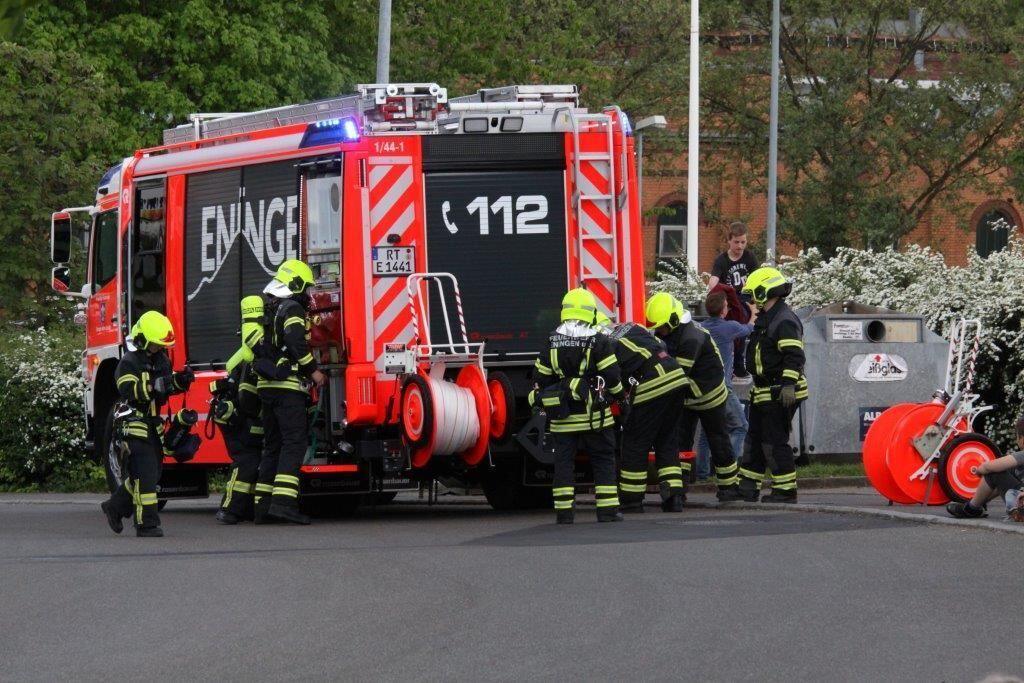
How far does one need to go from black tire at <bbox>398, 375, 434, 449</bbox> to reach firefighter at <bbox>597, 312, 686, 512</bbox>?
1344 millimetres

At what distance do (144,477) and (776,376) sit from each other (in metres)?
4.76

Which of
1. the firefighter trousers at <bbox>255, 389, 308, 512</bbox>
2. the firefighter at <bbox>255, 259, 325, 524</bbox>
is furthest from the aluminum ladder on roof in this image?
the firefighter trousers at <bbox>255, 389, 308, 512</bbox>

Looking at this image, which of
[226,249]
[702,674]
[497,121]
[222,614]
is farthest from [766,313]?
[702,674]

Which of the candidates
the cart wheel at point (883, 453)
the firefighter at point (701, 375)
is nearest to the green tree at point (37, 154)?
the firefighter at point (701, 375)

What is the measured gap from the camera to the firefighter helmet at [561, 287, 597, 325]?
13.5m

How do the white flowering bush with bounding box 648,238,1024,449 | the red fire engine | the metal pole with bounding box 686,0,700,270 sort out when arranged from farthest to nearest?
the metal pole with bounding box 686,0,700,270, the white flowering bush with bounding box 648,238,1024,449, the red fire engine

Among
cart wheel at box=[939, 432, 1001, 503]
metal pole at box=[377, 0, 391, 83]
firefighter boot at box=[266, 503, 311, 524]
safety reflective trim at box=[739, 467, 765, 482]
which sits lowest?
firefighter boot at box=[266, 503, 311, 524]

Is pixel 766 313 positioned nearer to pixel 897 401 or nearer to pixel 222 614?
pixel 897 401

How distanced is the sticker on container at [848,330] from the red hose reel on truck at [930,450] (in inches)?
192

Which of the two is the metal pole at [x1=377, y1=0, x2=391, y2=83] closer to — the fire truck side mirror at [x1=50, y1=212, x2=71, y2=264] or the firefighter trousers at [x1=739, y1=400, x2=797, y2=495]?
the fire truck side mirror at [x1=50, y1=212, x2=71, y2=264]

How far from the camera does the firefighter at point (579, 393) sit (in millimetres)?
13484

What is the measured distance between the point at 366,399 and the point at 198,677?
21.7 ft

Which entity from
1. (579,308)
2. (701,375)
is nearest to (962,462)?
(701,375)

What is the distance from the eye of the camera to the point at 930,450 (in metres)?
13.5
